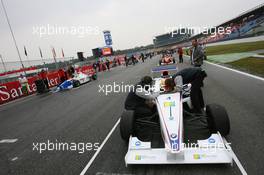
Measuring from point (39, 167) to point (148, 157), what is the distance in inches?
83.9

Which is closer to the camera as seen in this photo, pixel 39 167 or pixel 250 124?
pixel 39 167

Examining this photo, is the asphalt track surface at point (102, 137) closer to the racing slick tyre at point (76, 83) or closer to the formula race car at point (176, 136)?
the formula race car at point (176, 136)

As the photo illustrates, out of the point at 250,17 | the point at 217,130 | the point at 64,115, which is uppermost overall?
the point at 250,17

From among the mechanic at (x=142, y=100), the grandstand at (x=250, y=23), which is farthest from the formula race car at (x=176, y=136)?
the grandstand at (x=250, y=23)

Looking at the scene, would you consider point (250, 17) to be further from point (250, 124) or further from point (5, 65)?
point (250, 124)

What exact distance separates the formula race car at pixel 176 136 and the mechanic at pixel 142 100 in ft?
0.43

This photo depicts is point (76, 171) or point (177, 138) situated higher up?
point (177, 138)

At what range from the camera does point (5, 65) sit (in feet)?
87.4

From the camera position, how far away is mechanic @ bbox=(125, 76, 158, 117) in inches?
175

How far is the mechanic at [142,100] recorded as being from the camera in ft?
14.6

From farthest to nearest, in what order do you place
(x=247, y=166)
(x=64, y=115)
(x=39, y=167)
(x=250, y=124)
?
(x=64, y=115)
(x=250, y=124)
(x=39, y=167)
(x=247, y=166)

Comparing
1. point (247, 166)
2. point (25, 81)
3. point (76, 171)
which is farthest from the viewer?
point (25, 81)

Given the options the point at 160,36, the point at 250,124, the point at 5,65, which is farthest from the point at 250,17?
the point at 160,36

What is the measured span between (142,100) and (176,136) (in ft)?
5.58
